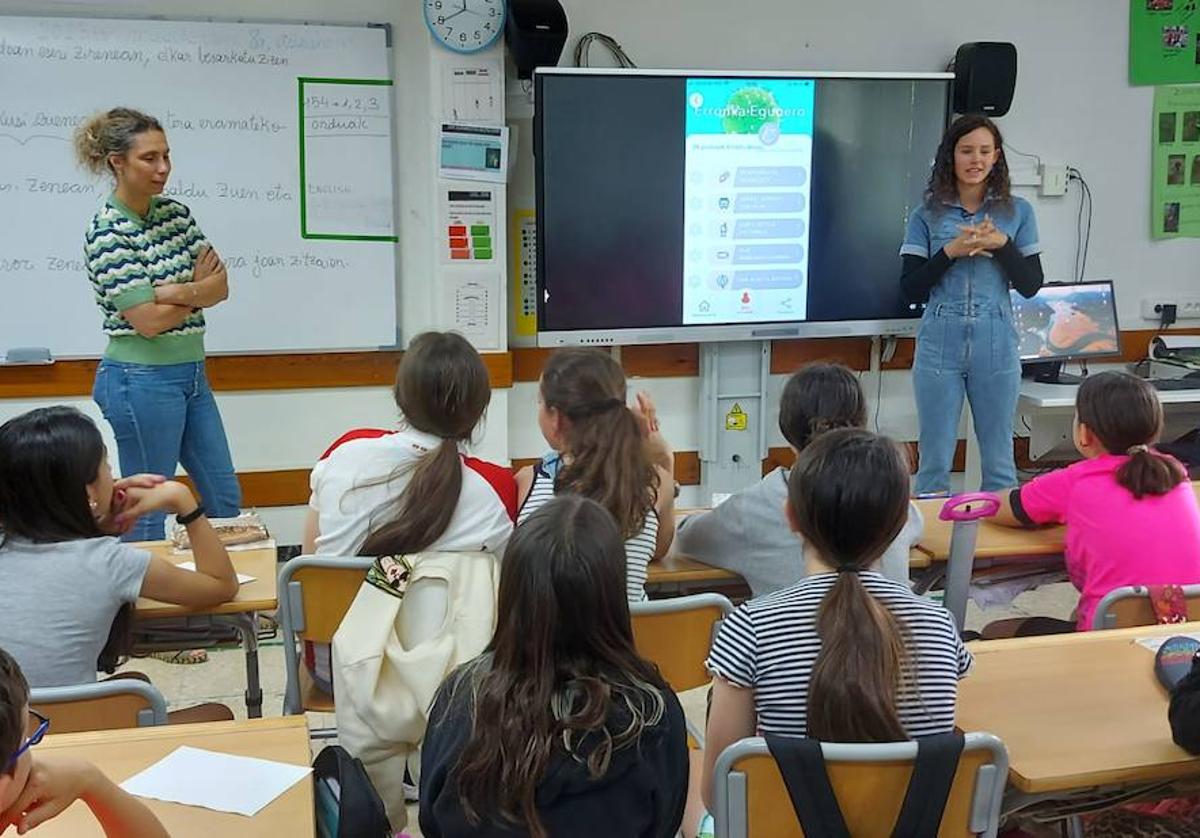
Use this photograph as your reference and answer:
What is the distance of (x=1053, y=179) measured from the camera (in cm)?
498

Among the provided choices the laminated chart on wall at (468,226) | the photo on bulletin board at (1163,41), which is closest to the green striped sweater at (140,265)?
the laminated chart on wall at (468,226)

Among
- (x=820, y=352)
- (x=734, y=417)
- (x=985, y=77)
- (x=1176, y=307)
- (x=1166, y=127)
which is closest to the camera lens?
(x=985, y=77)

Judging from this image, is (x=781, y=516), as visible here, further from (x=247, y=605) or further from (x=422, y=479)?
(x=247, y=605)

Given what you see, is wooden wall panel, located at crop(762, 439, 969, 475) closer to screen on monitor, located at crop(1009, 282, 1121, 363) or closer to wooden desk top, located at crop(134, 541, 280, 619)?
screen on monitor, located at crop(1009, 282, 1121, 363)

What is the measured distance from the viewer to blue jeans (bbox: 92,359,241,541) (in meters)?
3.43

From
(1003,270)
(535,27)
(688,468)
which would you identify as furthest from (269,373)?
(1003,270)

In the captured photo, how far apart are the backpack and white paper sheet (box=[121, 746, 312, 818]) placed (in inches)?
1.2

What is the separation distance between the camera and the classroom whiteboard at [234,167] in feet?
13.0

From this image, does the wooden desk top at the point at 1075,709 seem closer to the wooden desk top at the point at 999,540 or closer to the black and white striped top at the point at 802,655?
the black and white striped top at the point at 802,655

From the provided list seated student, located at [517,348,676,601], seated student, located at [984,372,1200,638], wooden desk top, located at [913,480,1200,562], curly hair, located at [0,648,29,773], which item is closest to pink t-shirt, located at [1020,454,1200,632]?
seated student, located at [984,372,1200,638]

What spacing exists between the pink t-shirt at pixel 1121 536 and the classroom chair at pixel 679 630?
0.92 m

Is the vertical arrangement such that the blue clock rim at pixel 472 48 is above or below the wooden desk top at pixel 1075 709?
above

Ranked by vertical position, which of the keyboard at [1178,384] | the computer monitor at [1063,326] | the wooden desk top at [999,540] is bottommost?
the wooden desk top at [999,540]

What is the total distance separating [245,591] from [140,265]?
1.45 m
